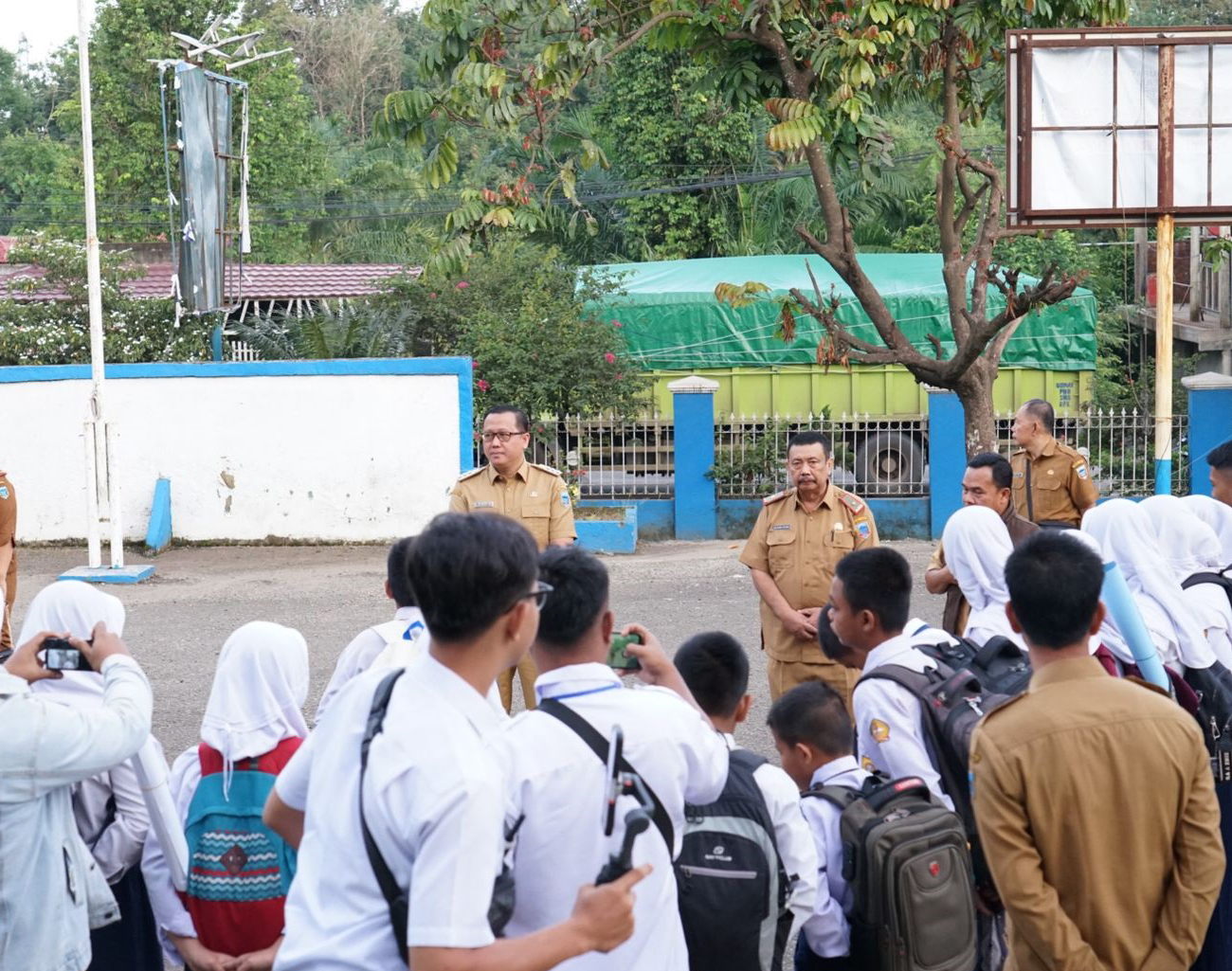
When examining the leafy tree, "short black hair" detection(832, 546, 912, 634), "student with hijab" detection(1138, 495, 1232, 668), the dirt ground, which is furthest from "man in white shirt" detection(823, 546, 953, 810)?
the leafy tree

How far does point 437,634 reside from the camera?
2072 mm

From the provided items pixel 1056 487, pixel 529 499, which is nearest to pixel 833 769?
pixel 529 499

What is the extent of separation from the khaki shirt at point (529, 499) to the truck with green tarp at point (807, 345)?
34.4ft

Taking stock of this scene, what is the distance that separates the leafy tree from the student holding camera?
20.4 ft

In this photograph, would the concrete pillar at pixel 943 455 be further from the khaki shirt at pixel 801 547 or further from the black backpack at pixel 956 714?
the black backpack at pixel 956 714

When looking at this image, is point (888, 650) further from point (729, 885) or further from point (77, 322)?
point (77, 322)

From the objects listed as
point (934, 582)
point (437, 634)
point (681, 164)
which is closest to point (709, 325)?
point (681, 164)

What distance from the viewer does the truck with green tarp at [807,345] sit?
57.1 ft

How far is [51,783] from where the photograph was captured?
2578mm

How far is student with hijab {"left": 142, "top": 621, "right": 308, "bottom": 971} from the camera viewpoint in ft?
10.3

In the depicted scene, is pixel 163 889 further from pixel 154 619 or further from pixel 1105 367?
pixel 1105 367

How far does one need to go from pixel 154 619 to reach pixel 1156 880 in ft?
29.5

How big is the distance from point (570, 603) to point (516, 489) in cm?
388

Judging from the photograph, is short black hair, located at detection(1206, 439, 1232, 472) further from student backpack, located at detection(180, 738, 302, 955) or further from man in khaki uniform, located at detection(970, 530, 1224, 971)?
student backpack, located at detection(180, 738, 302, 955)
